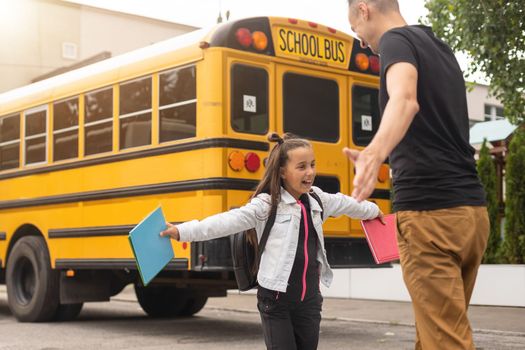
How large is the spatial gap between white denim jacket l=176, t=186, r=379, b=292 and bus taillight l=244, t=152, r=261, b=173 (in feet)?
10.4

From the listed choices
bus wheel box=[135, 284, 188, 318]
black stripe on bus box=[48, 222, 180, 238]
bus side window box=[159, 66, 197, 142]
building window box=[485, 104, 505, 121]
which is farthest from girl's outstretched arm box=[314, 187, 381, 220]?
building window box=[485, 104, 505, 121]

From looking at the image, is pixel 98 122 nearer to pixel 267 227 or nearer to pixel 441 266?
pixel 267 227

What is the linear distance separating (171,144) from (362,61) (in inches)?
82.3

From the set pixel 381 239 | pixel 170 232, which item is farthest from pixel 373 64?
pixel 170 232

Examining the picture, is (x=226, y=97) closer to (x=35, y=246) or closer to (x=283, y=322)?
(x=35, y=246)

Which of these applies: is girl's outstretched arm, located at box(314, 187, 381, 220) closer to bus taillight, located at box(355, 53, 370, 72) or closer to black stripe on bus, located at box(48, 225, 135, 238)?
black stripe on bus, located at box(48, 225, 135, 238)

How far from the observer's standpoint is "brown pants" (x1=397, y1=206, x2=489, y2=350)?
282cm

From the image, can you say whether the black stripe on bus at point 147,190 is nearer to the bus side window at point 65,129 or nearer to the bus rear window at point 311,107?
the bus side window at point 65,129

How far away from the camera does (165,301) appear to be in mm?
10344

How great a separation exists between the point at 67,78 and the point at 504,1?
500 cm

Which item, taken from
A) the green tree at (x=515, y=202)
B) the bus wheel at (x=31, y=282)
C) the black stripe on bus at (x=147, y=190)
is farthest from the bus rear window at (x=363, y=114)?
the green tree at (x=515, y=202)

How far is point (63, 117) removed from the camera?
893 cm

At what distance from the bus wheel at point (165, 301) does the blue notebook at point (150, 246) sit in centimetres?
680

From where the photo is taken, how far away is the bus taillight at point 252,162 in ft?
24.1
